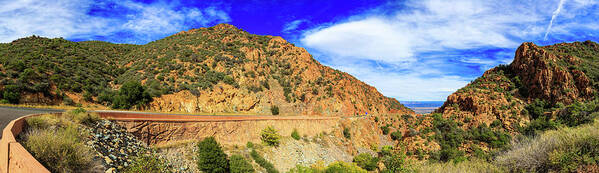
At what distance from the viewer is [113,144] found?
1158cm

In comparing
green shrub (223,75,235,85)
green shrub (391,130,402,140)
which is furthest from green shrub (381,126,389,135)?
green shrub (223,75,235,85)

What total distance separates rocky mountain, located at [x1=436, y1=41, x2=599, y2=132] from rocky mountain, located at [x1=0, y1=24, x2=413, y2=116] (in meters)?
23.4

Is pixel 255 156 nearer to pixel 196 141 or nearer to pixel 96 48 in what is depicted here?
pixel 196 141

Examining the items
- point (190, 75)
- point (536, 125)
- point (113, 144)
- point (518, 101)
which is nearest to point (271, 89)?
point (190, 75)

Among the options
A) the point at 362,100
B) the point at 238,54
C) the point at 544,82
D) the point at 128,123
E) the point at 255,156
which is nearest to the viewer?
the point at 128,123

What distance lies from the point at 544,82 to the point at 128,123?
5165 centimetres

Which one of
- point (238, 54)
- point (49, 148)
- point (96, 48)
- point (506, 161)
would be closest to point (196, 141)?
point (49, 148)

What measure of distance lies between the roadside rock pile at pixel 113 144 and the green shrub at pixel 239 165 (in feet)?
23.5

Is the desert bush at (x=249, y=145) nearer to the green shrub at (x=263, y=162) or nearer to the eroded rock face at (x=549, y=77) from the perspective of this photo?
the green shrub at (x=263, y=162)

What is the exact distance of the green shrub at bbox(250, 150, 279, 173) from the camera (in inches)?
879

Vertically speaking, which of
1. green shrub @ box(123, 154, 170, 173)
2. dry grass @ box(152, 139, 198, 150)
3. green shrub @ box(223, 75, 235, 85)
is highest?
green shrub @ box(223, 75, 235, 85)

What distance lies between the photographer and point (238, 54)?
51438 millimetres

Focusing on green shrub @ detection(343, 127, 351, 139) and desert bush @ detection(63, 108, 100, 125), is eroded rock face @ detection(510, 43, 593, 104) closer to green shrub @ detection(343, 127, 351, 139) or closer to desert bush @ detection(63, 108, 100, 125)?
green shrub @ detection(343, 127, 351, 139)

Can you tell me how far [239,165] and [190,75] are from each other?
26253mm
